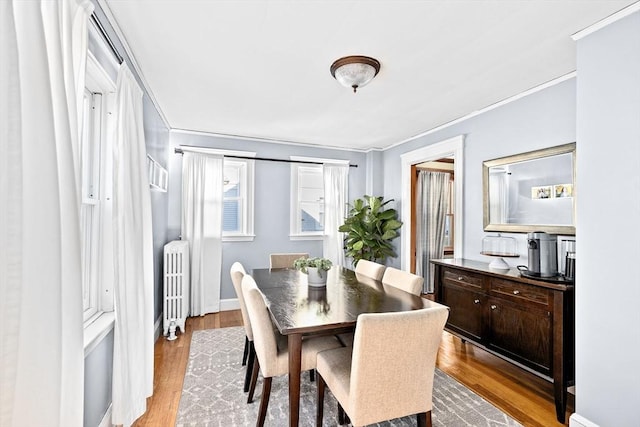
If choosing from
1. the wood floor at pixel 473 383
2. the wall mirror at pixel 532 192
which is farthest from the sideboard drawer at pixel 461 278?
the wood floor at pixel 473 383

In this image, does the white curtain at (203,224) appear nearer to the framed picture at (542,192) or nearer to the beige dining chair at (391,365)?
the beige dining chair at (391,365)

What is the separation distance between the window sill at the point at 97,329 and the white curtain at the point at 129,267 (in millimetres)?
70

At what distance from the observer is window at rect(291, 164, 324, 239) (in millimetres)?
4945

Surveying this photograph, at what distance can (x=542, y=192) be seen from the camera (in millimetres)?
2775

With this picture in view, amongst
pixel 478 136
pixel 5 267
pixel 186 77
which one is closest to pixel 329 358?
pixel 5 267

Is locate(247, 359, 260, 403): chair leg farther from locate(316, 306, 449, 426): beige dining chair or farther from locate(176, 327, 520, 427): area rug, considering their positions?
locate(316, 306, 449, 426): beige dining chair

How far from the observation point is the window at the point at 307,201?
16.2 ft

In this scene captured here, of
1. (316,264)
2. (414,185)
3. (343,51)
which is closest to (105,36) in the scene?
(343,51)

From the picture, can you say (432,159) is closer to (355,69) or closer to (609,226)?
(355,69)

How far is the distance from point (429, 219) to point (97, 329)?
16.5ft

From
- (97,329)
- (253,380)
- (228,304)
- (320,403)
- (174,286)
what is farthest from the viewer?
(228,304)

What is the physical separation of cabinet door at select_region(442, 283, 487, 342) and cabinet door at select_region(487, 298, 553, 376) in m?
0.12

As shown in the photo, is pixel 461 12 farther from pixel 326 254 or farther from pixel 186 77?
pixel 326 254

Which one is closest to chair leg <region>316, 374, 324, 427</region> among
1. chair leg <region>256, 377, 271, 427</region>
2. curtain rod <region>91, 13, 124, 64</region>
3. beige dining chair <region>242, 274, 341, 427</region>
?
beige dining chair <region>242, 274, 341, 427</region>
